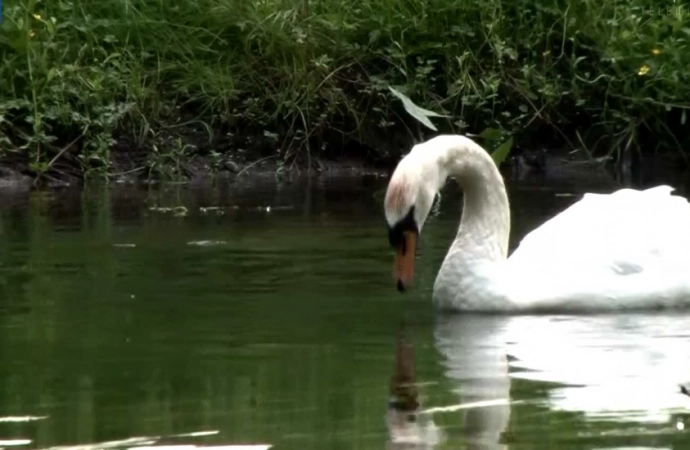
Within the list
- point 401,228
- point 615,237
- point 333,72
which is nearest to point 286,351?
point 401,228

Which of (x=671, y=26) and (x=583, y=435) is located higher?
(x=671, y=26)

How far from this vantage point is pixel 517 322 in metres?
7.51

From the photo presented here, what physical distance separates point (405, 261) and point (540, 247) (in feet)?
2.51

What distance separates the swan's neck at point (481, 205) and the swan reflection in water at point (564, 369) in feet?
1.66

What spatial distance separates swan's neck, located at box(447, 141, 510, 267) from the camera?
815 cm

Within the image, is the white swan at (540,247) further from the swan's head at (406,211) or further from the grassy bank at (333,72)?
the grassy bank at (333,72)

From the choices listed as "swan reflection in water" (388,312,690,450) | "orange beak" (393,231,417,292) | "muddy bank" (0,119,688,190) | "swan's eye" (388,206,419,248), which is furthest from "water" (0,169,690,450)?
"muddy bank" (0,119,688,190)

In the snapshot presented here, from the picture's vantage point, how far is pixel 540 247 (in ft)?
26.7

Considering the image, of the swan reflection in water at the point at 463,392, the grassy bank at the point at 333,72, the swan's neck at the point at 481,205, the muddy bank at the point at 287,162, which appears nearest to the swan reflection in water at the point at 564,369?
the swan reflection in water at the point at 463,392

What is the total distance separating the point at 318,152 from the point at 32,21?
2106 millimetres

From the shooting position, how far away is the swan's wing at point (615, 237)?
796cm

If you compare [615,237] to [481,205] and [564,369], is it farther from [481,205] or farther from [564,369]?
[564,369]

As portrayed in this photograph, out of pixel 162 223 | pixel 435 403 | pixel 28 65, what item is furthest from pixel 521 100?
pixel 435 403

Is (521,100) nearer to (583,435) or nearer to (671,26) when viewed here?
(671,26)
